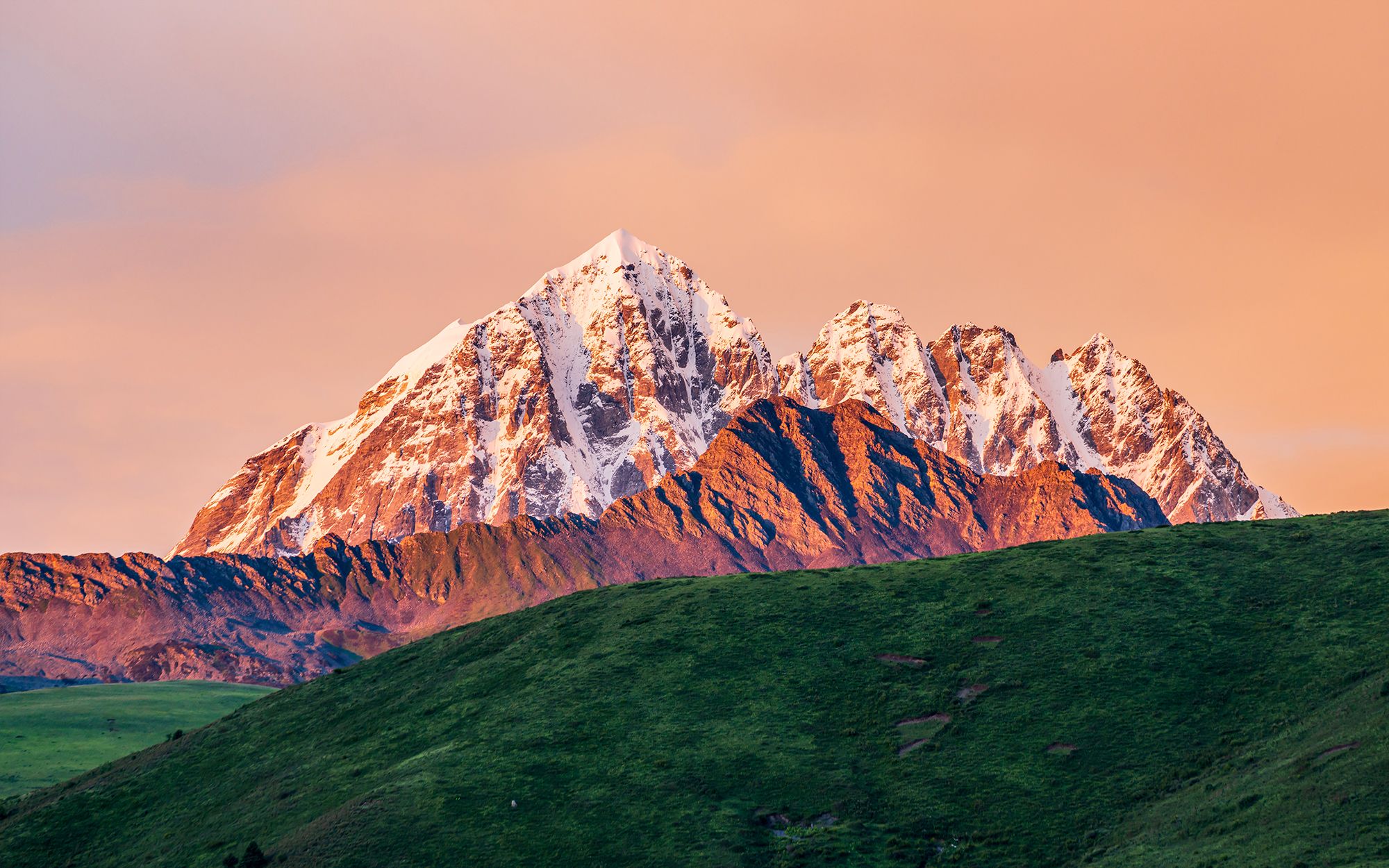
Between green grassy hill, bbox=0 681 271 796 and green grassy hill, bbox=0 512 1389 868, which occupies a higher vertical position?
green grassy hill, bbox=0 681 271 796

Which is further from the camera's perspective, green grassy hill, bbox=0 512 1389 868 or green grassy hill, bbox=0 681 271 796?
green grassy hill, bbox=0 681 271 796

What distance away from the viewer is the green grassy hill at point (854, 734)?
65750 mm

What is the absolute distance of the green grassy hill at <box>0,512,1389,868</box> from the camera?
65750mm

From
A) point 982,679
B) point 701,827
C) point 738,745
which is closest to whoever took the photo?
point 701,827

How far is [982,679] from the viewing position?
84.1 m

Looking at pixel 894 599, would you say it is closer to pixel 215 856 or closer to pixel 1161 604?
pixel 1161 604

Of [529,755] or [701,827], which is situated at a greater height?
[529,755]

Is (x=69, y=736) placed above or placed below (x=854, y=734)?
above

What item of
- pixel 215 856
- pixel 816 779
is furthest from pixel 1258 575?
pixel 215 856

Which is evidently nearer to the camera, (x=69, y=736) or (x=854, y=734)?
(x=854, y=734)

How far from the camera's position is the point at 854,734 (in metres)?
79.7

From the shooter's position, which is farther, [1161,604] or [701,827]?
[1161,604]

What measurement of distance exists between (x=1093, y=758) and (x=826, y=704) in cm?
1836

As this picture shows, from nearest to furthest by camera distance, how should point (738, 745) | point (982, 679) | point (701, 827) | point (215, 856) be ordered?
point (701, 827), point (215, 856), point (738, 745), point (982, 679)
